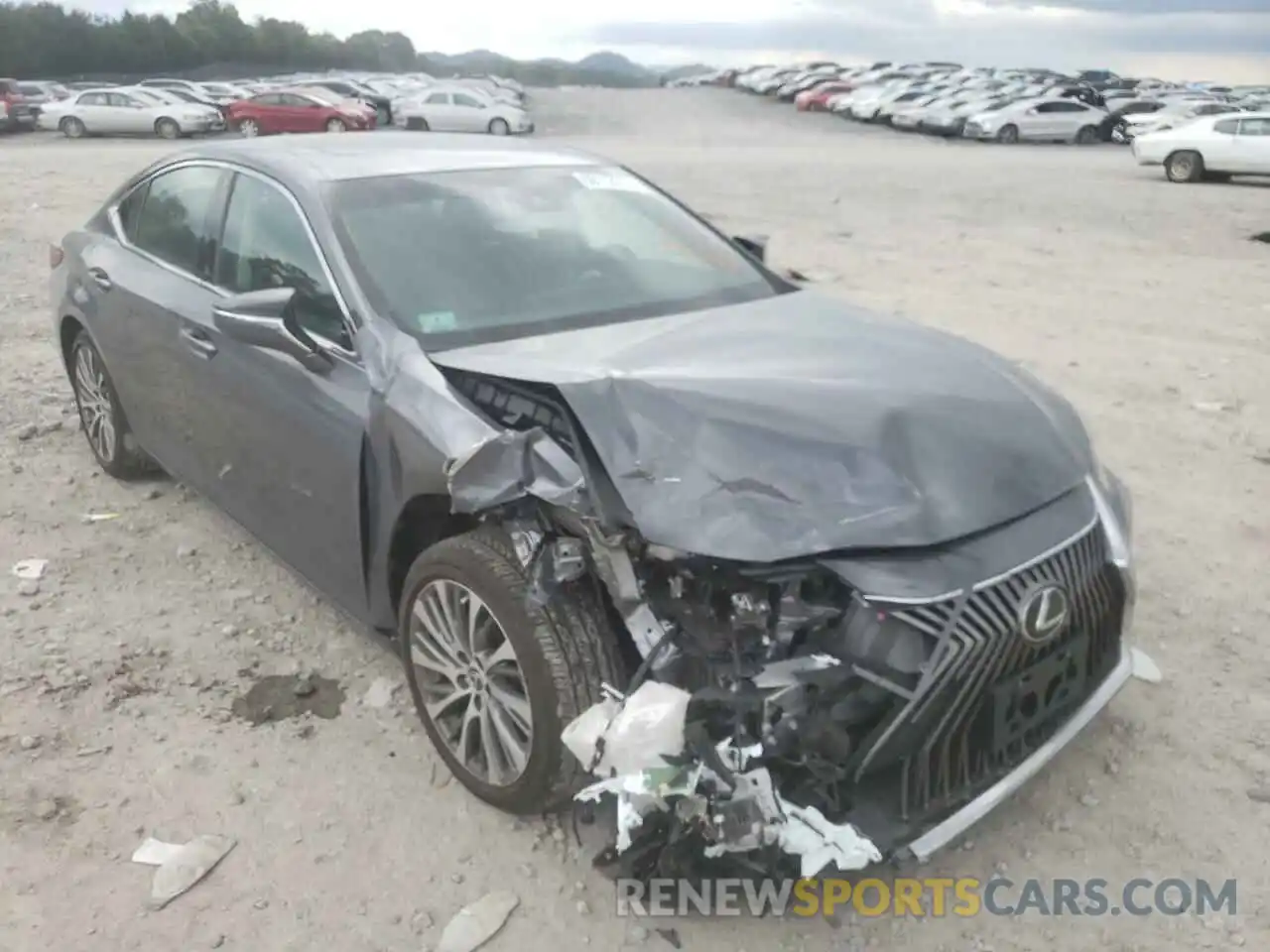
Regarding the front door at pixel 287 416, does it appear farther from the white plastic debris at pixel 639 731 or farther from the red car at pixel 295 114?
the red car at pixel 295 114

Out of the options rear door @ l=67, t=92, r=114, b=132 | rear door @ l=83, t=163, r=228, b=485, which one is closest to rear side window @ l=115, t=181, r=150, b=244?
rear door @ l=83, t=163, r=228, b=485

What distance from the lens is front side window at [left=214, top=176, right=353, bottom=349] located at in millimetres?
3434

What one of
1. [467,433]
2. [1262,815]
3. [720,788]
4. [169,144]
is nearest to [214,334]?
→ [467,433]

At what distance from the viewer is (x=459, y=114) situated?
3288 cm

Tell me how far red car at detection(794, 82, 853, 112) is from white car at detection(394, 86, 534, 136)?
17910 millimetres

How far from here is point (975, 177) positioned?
1956 centimetres

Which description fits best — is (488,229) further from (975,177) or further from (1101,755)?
(975,177)

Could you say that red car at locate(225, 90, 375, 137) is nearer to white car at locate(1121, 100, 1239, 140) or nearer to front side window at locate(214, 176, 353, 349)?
white car at locate(1121, 100, 1239, 140)

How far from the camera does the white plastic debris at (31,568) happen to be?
4.46 meters

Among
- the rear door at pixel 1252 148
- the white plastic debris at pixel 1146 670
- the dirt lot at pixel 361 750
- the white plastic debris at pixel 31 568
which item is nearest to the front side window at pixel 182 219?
the dirt lot at pixel 361 750

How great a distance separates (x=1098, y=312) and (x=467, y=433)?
24.0 feet

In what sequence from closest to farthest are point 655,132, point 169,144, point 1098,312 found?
point 1098,312
point 169,144
point 655,132

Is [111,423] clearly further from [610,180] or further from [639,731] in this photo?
[639,731]

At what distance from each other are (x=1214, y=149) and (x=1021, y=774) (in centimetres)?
2054
